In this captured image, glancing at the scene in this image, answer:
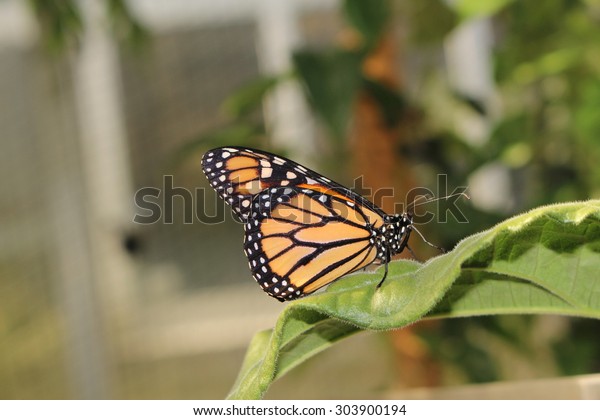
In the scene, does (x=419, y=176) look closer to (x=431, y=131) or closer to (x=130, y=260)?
(x=431, y=131)

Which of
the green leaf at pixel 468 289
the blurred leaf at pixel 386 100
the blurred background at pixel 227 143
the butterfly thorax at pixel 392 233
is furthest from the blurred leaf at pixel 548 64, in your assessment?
the green leaf at pixel 468 289

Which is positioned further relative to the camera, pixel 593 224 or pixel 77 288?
pixel 77 288

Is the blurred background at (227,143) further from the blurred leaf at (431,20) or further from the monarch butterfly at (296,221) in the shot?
the monarch butterfly at (296,221)

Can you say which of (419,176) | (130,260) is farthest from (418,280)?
(130,260)

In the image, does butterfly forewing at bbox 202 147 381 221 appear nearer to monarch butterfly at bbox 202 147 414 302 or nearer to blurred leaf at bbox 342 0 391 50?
monarch butterfly at bbox 202 147 414 302
